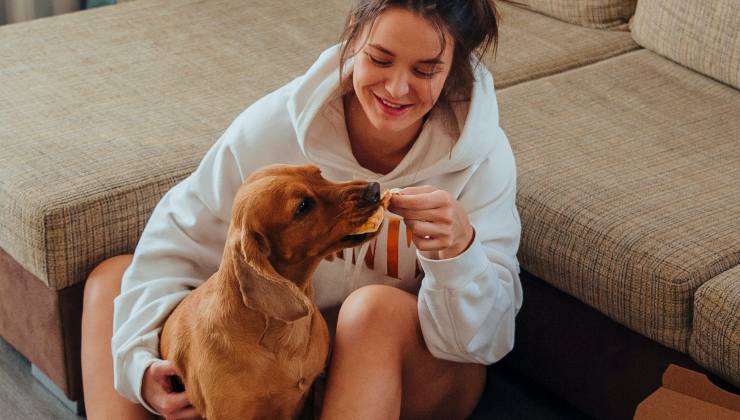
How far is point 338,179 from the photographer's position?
71.7 inches

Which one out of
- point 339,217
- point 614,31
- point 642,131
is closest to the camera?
point 339,217


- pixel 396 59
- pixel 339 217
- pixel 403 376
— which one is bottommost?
pixel 403 376

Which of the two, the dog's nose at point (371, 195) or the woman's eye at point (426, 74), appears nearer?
the dog's nose at point (371, 195)

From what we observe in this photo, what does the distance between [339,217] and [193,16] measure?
58.6 inches

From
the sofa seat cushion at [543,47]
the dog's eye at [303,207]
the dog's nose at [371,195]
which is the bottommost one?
the sofa seat cushion at [543,47]

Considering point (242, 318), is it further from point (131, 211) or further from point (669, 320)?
point (669, 320)

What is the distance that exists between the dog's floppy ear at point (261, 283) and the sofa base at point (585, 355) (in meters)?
0.73

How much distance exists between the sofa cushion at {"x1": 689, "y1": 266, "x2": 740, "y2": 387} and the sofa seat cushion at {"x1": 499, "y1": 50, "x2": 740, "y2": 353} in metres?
0.03

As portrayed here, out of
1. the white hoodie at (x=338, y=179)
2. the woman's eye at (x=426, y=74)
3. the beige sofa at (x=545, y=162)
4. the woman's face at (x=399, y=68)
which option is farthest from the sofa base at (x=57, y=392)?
the woman's eye at (x=426, y=74)

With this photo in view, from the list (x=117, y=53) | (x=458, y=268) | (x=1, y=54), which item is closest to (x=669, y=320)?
(x=458, y=268)

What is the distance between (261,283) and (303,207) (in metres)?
0.12

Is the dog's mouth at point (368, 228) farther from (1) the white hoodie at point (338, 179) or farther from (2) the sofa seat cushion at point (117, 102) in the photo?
(2) the sofa seat cushion at point (117, 102)

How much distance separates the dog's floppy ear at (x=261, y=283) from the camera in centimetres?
139

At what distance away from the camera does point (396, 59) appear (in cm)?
161
